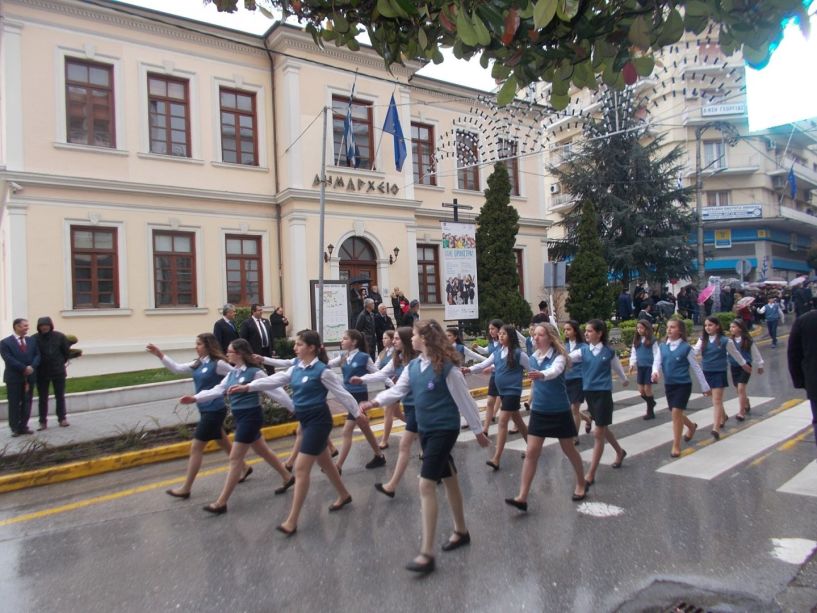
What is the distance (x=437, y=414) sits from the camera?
4.76 m

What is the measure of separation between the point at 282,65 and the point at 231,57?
1572 millimetres

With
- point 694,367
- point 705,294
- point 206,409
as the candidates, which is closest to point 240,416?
point 206,409

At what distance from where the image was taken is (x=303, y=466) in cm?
525

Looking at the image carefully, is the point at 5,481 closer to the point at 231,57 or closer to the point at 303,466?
the point at 303,466

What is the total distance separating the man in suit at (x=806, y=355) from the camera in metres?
5.12

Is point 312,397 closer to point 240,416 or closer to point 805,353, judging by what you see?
point 240,416

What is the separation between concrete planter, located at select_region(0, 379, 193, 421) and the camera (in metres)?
11.6

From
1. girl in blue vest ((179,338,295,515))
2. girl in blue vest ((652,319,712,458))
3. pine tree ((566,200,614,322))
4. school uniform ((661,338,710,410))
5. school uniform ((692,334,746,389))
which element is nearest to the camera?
girl in blue vest ((179,338,295,515))

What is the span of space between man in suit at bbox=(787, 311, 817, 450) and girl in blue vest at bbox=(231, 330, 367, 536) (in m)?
3.97

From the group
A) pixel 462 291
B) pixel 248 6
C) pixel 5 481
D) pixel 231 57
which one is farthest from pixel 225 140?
pixel 248 6

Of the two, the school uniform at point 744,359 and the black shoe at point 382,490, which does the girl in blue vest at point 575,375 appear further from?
the black shoe at point 382,490

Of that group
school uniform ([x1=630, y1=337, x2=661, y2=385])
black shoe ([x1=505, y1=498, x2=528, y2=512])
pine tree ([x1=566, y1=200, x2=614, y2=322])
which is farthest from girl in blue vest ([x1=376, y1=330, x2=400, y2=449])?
pine tree ([x1=566, y1=200, x2=614, y2=322])

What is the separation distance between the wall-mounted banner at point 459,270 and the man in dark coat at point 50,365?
34.1 ft

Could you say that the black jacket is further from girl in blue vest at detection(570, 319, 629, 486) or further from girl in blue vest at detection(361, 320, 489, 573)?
girl in blue vest at detection(570, 319, 629, 486)
